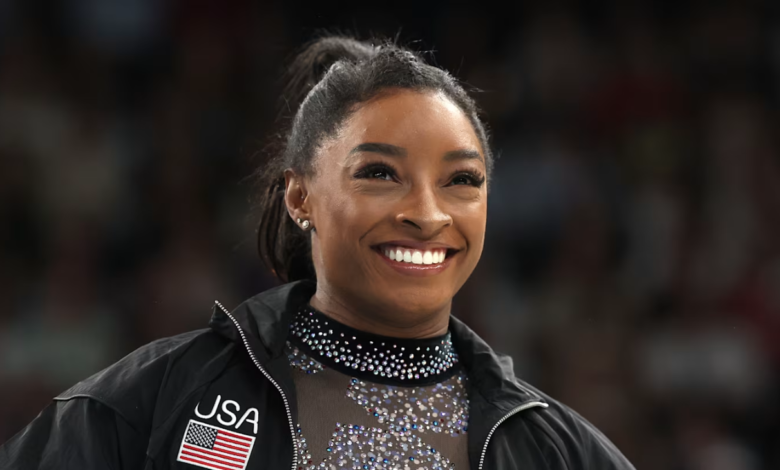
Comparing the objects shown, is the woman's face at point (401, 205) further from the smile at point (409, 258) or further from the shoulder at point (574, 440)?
the shoulder at point (574, 440)

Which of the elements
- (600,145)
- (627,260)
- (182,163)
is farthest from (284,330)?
(600,145)

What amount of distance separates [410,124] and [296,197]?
13.8 inches

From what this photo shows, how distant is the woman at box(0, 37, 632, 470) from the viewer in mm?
1934

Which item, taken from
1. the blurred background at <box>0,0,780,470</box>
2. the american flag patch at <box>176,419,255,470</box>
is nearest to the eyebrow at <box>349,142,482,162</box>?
the american flag patch at <box>176,419,255,470</box>

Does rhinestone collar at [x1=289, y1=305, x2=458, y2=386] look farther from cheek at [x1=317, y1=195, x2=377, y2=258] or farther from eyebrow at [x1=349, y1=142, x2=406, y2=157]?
eyebrow at [x1=349, y1=142, x2=406, y2=157]

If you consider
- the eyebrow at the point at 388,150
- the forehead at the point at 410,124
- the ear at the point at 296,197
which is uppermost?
A: the forehead at the point at 410,124

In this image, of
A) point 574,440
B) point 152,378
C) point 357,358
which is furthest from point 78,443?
point 574,440

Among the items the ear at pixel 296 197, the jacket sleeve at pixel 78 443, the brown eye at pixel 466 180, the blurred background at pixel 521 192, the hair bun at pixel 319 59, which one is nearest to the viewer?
the jacket sleeve at pixel 78 443

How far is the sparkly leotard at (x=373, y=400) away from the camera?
2.03 meters

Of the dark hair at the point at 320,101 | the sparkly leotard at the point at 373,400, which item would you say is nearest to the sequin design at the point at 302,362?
the sparkly leotard at the point at 373,400

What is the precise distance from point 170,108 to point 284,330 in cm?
285

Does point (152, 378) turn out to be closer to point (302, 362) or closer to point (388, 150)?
point (302, 362)

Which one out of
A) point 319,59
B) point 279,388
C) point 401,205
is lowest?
point 279,388

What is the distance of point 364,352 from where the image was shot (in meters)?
2.16
